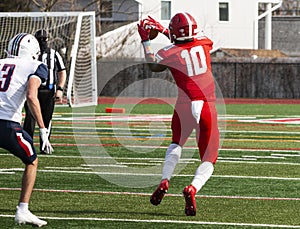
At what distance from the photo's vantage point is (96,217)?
25.5 ft

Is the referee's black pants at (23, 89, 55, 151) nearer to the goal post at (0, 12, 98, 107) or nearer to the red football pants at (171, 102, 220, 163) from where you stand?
the red football pants at (171, 102, 220, 163)

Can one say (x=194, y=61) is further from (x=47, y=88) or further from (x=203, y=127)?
(x=47, y=88)

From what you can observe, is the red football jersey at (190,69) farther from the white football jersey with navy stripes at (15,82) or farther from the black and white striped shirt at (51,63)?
the black and white striped shirt at (51,63)

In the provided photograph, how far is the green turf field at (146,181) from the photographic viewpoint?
25.4ft

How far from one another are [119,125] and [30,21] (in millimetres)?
6911

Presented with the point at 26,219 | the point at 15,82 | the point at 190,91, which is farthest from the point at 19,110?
the point at 190,91

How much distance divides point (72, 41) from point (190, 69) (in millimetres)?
18176

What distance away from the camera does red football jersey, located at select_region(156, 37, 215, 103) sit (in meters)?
8.01

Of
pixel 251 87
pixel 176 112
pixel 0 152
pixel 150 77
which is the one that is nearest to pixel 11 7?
pixel 150 77

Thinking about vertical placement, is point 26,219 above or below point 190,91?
below

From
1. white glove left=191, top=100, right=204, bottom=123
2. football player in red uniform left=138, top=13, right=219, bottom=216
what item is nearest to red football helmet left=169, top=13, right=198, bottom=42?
football player in red uniform left=138, top=13, right=219, bottom=216

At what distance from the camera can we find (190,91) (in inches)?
315

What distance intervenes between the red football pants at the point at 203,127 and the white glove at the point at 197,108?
34 mm

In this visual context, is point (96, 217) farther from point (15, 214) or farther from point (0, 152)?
point (0, 152)
